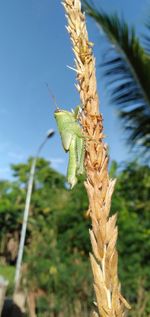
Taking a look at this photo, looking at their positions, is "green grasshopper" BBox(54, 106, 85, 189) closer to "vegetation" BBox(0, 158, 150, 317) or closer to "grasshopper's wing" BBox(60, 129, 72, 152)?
"grasshopper's wing" BBox(60, 129, 72, 152)

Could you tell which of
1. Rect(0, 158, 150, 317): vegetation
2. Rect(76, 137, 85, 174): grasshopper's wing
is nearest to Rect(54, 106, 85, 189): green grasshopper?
Rect(76, 137, 85, 174): grasshopper's wing

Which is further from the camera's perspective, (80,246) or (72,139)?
(80,246)

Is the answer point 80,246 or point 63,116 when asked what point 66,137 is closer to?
point 63,116

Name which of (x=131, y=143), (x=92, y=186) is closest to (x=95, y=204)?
(x=92, y=186)

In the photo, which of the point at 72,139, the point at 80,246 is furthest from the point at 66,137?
the point at 80,246

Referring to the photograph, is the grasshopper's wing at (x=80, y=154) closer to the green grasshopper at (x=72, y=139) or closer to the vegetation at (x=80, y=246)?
the green grasshopper at (x=72, y=139)

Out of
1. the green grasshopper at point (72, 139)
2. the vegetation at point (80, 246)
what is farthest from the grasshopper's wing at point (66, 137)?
the vegetation at point (80, 246)

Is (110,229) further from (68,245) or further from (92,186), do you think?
(68,245)

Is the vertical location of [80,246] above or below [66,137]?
above

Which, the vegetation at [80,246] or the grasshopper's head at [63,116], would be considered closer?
the grasshopper's head at [63,116]
